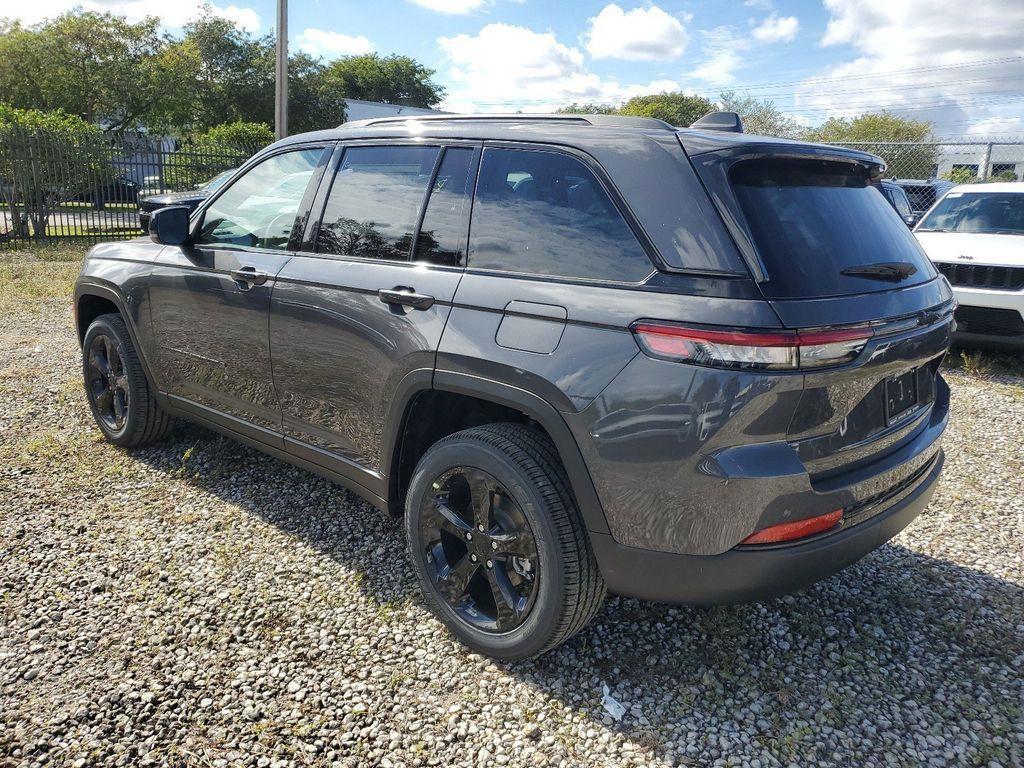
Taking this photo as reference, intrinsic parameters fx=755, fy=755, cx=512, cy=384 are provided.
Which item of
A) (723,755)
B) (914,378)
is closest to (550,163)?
(914,378)

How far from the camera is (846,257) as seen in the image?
7.71ft

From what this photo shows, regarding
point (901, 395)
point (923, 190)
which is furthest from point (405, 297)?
point (923, 190)

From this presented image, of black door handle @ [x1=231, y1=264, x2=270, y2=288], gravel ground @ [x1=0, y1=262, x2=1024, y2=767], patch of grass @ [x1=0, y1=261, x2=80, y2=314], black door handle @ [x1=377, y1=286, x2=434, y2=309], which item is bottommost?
patch of grass @ [x1=0, y1=261, x2=80, y2=314]

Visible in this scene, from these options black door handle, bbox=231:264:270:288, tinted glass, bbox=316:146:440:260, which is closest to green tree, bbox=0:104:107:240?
black door handle, bbox=231:264:270:288

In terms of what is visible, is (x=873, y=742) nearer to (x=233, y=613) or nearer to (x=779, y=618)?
(x=779, y=618)

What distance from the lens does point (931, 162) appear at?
15.1 m

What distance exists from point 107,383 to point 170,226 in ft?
4.48

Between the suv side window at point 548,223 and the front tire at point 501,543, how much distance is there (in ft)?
1.87

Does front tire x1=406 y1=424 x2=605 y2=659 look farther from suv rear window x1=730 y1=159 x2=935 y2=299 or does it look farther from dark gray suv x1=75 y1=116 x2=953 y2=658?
suv rear window x1=730 y1=159 x2=935 y2=299

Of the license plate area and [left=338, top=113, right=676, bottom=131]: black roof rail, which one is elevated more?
[left=338, top=113, right=676, bottom=131]: black roof rail

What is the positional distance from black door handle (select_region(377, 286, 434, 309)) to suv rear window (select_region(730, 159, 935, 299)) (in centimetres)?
110

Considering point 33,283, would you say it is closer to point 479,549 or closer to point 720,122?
point 479,549

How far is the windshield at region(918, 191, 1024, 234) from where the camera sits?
775 centimetres

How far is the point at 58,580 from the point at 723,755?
8.60 ft
